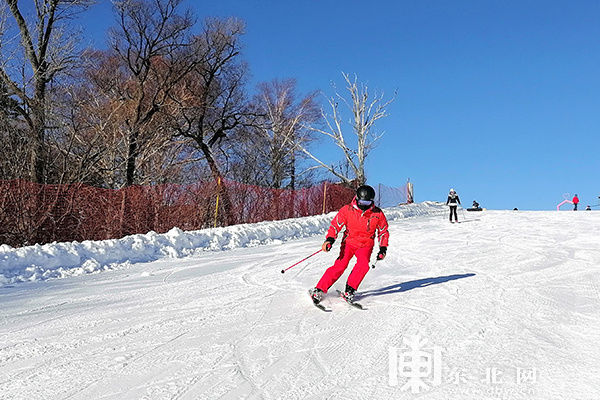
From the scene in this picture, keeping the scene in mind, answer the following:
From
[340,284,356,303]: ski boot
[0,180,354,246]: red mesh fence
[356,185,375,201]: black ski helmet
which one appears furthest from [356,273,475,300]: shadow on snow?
[0,180,354,246]: red mesh fence

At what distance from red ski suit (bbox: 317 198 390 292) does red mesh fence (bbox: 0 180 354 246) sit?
27.8 ft

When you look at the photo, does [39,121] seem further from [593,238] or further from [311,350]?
[593,238]

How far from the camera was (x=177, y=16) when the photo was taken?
74.5 ft

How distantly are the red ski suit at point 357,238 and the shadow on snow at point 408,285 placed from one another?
63 cm

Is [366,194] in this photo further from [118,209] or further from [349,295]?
[118,209]

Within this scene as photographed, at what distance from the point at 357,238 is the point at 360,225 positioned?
0.58 ft

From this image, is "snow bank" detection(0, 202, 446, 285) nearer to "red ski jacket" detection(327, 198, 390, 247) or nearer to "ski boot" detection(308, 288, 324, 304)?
"ski boot" detection(308, 288, 324, 304)

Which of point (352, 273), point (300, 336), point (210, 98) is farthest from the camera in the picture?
point (210, 98)

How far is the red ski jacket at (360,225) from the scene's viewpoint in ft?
19.8

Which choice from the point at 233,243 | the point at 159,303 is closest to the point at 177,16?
the point at 233,243

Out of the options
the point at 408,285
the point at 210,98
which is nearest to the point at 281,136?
the point at 210,98

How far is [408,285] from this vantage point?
7305mm

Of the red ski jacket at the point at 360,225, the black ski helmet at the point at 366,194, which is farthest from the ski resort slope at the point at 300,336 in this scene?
the black ski helmet at the point at 366,194

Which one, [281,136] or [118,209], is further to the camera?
[281,136]
